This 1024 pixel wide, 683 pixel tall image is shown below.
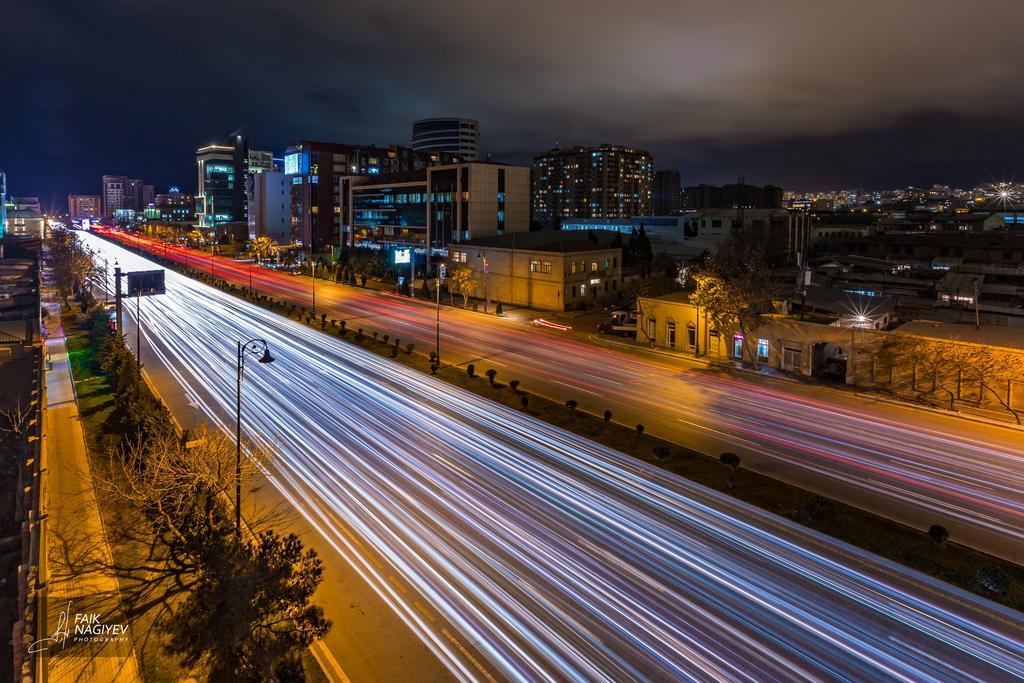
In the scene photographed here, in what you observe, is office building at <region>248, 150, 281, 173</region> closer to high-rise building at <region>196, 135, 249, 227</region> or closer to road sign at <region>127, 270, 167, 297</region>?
high-rise building at <region>196, 135, 249, 227</region>

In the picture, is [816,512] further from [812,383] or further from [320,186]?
[320,186]

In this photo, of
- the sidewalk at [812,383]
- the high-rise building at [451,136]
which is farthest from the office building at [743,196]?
the sidewalk at [812,383]

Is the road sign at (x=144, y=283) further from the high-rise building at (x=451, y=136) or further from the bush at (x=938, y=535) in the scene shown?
the high-rise building at (x=451, y=136)

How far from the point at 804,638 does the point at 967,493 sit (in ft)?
36.1

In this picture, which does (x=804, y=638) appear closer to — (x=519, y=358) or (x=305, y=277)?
(x=519, y=358)

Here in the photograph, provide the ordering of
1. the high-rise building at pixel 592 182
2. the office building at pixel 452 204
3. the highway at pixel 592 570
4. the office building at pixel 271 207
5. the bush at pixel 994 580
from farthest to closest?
the high-rise building at pixel 592 182 → the office building at pixel 271 207 → the office building at pixel 452 204 → the bush at pixel 994 580 → the highway at pixel 592 570

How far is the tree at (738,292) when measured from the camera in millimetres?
34375

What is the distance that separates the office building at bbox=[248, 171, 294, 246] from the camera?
11962 centimetres

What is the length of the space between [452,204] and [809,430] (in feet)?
201

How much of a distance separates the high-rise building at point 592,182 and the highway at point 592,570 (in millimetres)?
164249

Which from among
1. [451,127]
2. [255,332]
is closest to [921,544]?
[255,332]

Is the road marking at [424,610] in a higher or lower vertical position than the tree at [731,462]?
lower

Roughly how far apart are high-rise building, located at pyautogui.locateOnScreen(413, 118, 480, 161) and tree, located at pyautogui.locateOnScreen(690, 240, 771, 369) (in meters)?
138

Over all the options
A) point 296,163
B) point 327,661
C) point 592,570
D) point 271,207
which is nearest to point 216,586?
point 327,661
